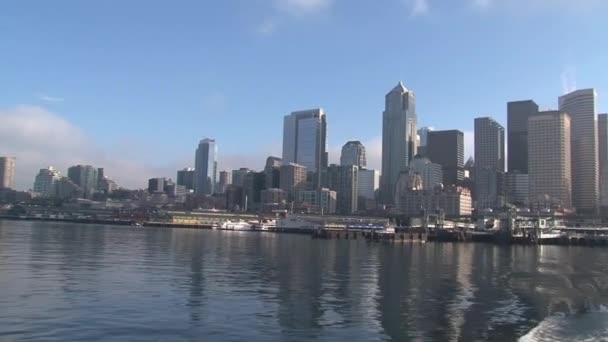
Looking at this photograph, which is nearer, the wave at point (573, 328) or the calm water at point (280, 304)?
the calm water at point (280, 304)

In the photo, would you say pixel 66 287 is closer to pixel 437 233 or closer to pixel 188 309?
pixel 188 309

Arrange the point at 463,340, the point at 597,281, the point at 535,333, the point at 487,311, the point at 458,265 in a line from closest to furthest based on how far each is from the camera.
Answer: the point at 463,340, the point at 535,333, the point at 487,311, the point at 597,281, the point at 458,265

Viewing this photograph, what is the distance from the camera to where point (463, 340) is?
2811 cm

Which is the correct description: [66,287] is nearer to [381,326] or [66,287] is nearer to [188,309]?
[188,309]

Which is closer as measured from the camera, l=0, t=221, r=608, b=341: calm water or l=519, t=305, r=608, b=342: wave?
l=0, t=221, r=608, b=341: calm water

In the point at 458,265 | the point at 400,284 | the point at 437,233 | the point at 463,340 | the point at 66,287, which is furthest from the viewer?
the point at 437,233

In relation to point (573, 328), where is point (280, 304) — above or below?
above

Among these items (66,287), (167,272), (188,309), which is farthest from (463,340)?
(167,272)

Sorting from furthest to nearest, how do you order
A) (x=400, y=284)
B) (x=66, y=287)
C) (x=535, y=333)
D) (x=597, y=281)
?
(x=597, y=281) < (x=400, y=284) < (x=66, y=287) < (x=535, y=333)

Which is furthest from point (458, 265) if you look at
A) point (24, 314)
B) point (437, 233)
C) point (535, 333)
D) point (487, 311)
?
point (437, 233)

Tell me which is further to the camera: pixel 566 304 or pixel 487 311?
pixel 566 304

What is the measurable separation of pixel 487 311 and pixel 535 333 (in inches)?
260

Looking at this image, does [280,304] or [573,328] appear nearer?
[573,328]

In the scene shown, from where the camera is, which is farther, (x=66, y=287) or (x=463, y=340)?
(x=66, y=287)
